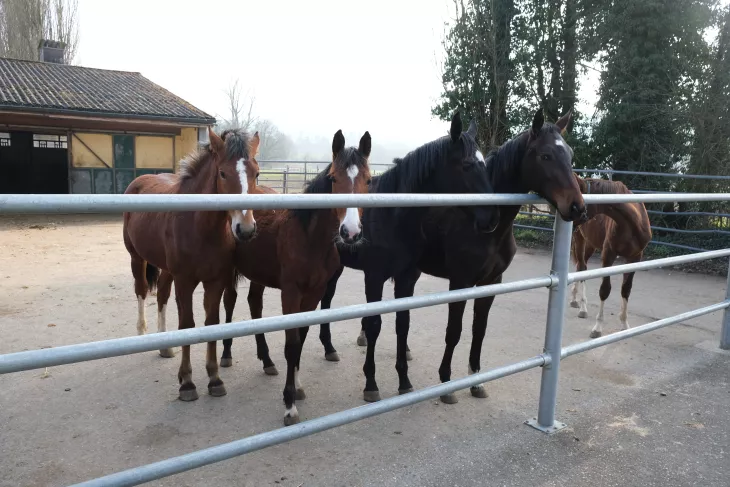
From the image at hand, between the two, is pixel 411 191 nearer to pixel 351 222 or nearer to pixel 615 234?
pixel 351 222

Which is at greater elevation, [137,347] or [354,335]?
[137,347]

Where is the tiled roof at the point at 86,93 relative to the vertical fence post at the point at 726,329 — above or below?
above

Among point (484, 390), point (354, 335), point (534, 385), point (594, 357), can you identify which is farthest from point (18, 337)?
point (594, 357)

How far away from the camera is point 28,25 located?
25.4 metres

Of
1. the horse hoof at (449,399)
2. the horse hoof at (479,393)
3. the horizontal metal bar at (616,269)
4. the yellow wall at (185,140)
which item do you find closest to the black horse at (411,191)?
the horizontal metal bar at (616,269)

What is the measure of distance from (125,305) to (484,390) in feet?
13.8

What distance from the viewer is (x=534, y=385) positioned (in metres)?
3.64

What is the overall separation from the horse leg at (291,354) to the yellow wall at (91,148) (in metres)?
15.0

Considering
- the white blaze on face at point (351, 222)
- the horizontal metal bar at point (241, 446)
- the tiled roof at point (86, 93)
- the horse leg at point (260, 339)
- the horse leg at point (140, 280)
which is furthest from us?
the tiled roof at point (86, 93)

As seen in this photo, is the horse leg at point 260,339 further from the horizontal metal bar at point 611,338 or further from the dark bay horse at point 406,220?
the horizontal metal bar at point 611,338

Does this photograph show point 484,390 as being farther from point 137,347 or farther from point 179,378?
point 137,347

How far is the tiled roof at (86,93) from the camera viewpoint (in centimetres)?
1426

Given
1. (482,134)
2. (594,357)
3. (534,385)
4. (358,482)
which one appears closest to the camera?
(358,482)

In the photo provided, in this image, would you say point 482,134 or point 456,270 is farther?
point 482,134
